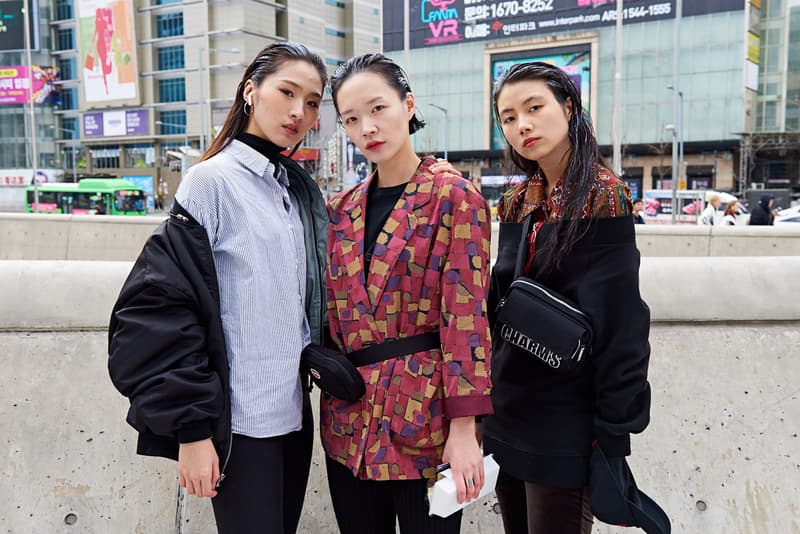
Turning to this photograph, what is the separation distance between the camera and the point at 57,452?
8.87 ft

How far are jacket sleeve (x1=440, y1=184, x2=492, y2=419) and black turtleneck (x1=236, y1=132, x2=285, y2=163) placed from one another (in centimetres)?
58

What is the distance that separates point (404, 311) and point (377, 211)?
312 millimetres

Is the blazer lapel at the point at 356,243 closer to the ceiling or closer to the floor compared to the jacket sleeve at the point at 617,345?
closer to the ceiling

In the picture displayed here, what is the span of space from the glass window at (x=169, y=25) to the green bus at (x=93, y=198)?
35.3 meters

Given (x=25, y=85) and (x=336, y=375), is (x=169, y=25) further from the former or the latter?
(x=336, y=375)

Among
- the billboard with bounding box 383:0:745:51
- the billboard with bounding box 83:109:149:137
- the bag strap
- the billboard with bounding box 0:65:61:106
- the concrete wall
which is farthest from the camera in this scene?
the billboard with bounding box 0:65:61:106

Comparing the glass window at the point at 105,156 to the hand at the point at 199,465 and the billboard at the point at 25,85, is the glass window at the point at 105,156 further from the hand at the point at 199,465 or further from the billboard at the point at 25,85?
the hand at the point at 199,465

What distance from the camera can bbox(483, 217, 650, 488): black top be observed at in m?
1.88

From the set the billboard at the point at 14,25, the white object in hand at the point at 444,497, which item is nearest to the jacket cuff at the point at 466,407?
the white object in hand at the point at 444,497

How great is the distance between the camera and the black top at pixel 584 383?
73.8 inches

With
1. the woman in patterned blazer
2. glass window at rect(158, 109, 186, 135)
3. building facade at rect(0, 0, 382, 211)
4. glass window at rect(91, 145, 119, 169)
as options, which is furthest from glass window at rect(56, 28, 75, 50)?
the woman in patterned blazer

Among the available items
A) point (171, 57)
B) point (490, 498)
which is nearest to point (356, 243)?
point (490, 498)

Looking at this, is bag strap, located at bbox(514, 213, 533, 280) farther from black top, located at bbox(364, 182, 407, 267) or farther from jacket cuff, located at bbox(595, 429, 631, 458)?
jacket cuff, located at bbox(595, 429, 631, 458)

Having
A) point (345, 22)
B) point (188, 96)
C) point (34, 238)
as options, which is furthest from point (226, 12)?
point (34, 238)
